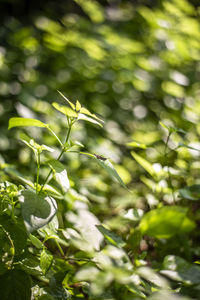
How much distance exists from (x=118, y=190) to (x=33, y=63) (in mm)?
1584

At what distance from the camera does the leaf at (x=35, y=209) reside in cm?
52

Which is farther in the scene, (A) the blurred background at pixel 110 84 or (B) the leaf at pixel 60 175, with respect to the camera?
(A) the blurred background at pixel 110 84

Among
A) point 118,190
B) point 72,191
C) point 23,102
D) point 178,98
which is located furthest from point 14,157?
point 178,98

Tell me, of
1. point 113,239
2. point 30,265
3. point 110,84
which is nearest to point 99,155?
point 113,239

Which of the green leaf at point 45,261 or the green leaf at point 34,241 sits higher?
the green leaf at point 34,241

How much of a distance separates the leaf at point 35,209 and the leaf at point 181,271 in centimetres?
25

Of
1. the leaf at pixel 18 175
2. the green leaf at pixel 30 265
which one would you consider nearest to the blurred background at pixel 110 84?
the leaf at pixel 18 175

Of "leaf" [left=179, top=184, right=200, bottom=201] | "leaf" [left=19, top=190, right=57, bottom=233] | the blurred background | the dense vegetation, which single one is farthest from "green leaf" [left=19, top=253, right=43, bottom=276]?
the blurred background

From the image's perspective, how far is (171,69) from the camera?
2.60 m

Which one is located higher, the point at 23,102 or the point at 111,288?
the point at 111,288

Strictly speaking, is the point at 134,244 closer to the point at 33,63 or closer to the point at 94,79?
the point at 94,79

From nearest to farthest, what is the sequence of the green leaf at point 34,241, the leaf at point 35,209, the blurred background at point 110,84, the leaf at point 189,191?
the leaf at point 35,209, the green leaf at point 34,241, the leaf at point 189,191, the blurred background at point 110,84

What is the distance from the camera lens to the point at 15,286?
59 cm

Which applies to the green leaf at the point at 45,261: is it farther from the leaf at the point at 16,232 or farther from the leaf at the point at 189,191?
the leaf at the point at 189,191
